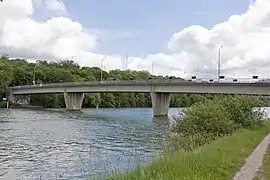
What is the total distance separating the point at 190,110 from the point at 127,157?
721cm

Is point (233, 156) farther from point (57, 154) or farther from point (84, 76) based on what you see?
point (84, 76)

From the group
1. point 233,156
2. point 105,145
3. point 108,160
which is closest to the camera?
point 233,156

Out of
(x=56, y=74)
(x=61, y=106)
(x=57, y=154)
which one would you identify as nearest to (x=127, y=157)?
(x=57, y=154)

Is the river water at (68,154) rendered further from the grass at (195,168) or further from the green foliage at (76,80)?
the green foliage at (76,80)

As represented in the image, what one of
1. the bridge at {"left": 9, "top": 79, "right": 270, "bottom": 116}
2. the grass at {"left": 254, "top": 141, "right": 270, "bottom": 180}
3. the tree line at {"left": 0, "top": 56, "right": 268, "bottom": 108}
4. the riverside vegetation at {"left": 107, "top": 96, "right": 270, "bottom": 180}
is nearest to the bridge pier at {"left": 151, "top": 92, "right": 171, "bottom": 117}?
the bridge at {"left": 9, "top": 79, "right": 270, "bottom": 116}

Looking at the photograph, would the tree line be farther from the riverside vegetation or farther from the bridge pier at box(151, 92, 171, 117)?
the riverside vegetation

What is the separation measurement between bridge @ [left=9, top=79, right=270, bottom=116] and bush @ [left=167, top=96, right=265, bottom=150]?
29261mm

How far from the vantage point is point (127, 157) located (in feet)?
98.4

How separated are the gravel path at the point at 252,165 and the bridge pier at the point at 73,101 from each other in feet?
324

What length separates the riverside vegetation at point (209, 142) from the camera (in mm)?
15477

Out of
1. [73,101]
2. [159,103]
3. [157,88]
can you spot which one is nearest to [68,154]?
[157,88]

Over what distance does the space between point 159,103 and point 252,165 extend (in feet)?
242

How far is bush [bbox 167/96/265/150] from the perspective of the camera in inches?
1160

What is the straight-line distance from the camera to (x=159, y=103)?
92000 mm
